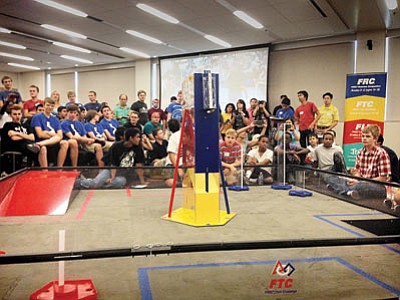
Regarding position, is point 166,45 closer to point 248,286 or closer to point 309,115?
point 309,115

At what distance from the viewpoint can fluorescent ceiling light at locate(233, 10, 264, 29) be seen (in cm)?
737

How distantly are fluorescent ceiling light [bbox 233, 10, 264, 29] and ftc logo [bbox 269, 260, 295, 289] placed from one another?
20.4ft

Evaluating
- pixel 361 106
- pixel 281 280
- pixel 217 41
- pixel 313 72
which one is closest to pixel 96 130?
pixel 217 41

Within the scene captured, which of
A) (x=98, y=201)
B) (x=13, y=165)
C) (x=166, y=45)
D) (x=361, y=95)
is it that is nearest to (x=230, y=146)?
(x=98, y=201)

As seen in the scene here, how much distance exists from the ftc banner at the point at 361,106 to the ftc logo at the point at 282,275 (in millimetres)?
5925

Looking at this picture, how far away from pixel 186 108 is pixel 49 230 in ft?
5.22

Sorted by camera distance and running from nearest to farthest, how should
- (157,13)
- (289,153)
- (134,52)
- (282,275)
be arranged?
(282,275) → (289,153) → (157,13) → (134,52)

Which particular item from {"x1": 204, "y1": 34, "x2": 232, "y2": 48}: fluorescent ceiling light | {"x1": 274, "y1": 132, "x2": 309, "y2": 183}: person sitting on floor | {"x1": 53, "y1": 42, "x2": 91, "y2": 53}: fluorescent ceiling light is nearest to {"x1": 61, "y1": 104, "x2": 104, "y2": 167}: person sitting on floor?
{"x1": 274, "y1": 132, "x2": 309, "y2": 183}: person sitting on floor

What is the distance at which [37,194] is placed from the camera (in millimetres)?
3902

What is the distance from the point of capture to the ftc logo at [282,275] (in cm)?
Result: 198

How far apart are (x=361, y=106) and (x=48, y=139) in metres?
5.71

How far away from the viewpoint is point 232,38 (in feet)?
30.9

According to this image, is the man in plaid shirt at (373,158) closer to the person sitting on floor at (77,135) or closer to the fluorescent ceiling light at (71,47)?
the person sitting on floor at (77,135)

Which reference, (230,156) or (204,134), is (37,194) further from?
(230,156)
